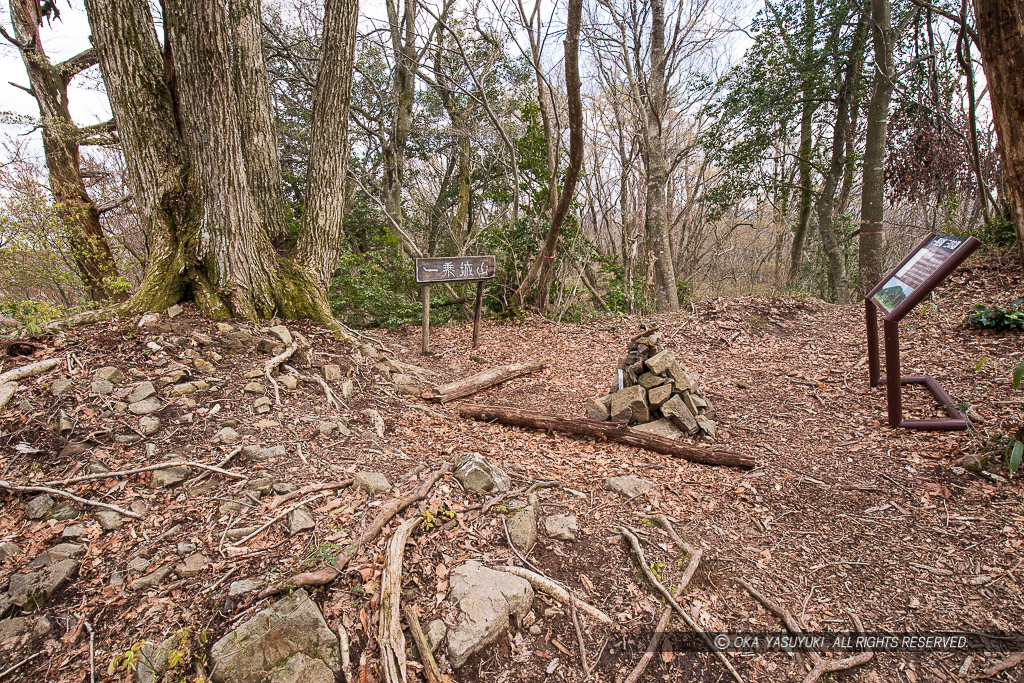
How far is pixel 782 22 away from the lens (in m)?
9.31

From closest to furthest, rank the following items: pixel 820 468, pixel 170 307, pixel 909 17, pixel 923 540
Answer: pixel 923 540, pixel 820 468, pixel 170 307, pixel 909 17

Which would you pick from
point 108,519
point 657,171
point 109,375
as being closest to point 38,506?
point 108,519

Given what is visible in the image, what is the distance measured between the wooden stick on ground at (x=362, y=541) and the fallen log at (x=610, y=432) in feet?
4.45

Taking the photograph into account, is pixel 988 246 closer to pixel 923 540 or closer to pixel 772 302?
pixel 772 302

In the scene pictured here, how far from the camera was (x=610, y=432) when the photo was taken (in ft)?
12.5

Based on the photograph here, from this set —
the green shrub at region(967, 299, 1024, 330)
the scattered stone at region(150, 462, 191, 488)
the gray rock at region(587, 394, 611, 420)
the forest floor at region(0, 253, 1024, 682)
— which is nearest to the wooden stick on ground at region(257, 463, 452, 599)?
the forest floor at region(0, 253, 1024, 682)

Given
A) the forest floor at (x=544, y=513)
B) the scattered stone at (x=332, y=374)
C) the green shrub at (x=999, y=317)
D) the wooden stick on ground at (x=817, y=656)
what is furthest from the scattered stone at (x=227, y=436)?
the green shrub at (x=999, y=317)

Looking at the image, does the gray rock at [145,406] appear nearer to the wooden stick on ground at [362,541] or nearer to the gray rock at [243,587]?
the gray rock at [243,587]

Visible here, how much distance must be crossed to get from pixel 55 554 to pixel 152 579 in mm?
517

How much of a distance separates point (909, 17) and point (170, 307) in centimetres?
1223

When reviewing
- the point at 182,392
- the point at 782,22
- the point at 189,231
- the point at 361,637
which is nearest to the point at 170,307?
the point at 189,231

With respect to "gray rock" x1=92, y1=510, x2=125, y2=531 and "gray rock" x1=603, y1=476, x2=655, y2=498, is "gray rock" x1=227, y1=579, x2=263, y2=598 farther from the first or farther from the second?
"gray rock" x1=603, y1=476, x2=655, y2=498

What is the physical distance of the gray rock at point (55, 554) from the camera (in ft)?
6.56

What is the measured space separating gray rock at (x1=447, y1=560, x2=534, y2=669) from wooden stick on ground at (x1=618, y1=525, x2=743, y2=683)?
0.62 metres
